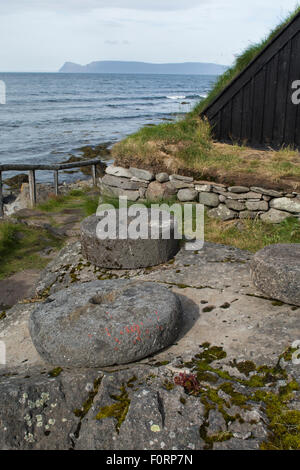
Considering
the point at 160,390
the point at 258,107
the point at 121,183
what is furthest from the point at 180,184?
the point at 160,390

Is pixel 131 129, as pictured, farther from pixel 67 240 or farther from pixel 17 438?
pixel 17 438

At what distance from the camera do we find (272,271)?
480 centimetres

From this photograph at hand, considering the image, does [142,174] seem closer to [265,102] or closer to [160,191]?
[160,191]

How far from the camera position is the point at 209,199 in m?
8.54

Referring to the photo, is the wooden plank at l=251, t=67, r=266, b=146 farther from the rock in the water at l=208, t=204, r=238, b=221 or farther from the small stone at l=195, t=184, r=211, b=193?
the rock in the water at l=208, t=204, r=238, b=221

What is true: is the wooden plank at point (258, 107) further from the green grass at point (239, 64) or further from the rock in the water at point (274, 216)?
the rock in the water at point (274, 216)

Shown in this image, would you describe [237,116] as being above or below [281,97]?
below

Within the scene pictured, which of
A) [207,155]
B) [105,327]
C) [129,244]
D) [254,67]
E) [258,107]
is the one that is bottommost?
[105,327]

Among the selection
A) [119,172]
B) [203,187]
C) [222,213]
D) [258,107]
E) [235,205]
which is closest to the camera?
[235,205]

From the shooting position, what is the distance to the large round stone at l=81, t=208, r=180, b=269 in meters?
5.93

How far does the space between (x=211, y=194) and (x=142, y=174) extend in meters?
1.63
